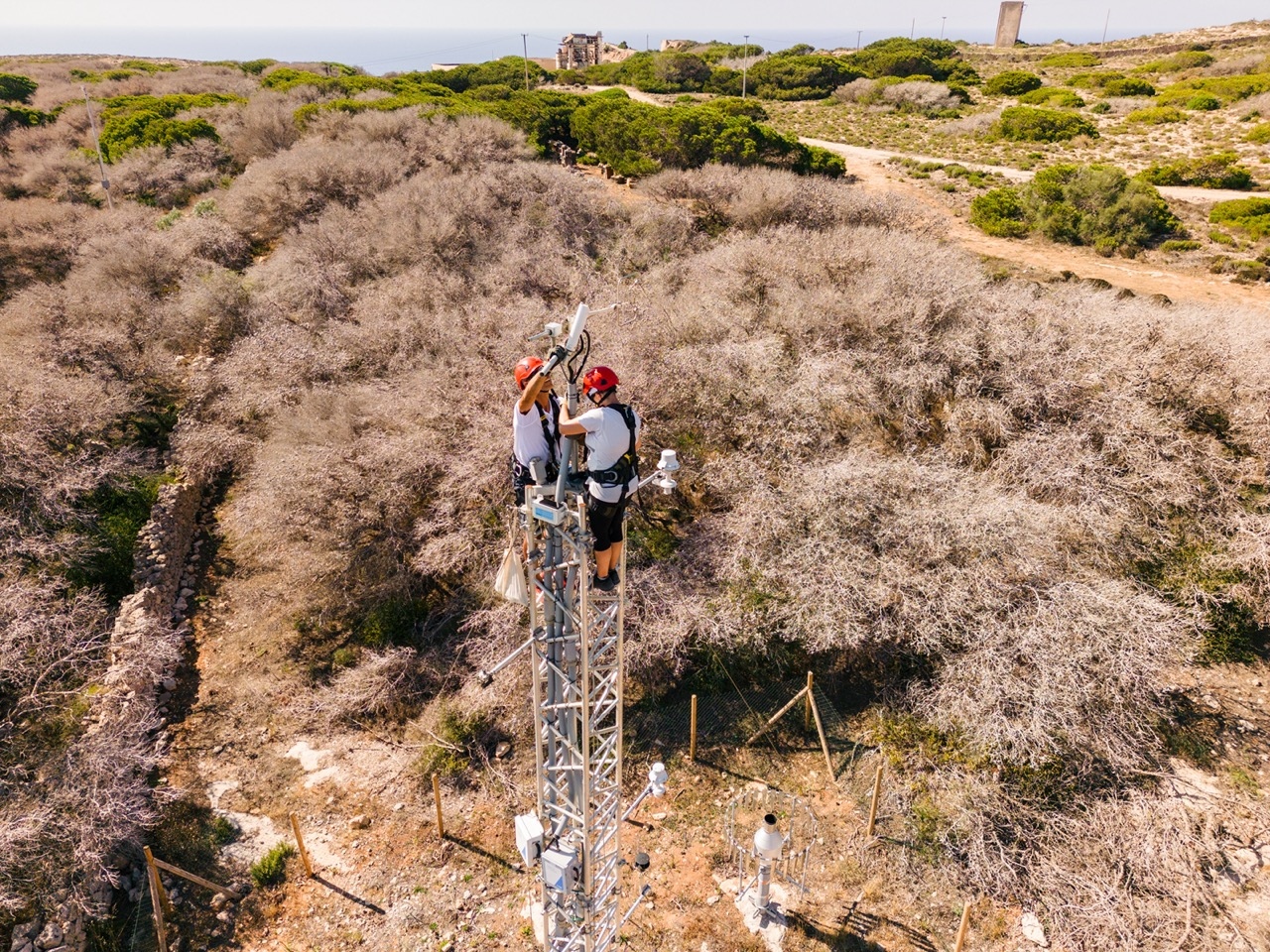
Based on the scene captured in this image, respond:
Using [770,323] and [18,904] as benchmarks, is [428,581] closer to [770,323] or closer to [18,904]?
[18,904]

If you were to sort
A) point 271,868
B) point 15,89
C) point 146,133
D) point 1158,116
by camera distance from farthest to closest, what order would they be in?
point 15,89 → point 1158,116 → point 146,133 → point 271,868

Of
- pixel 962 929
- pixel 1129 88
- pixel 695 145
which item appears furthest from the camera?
pixel 1129 88

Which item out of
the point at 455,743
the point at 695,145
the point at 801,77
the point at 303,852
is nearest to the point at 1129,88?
the point at 801,77

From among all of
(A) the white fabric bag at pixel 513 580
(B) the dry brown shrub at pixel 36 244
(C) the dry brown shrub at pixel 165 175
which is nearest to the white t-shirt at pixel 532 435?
(A) the white fabric bag at pixel 513 580

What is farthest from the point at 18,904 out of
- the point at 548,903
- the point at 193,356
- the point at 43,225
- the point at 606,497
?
the point at 43,225

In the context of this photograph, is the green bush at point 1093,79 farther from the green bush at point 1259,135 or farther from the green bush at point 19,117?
the green bush at point 19,117

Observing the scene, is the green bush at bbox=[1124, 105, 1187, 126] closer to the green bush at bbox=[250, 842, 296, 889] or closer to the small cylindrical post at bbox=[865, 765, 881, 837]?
the small cylindrical post at bbox=[865, 765, 881, 837]

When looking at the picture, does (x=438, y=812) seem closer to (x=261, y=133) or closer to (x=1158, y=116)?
(x=261, y=133)

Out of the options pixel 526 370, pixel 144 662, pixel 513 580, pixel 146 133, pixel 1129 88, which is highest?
pixel 1129 88
